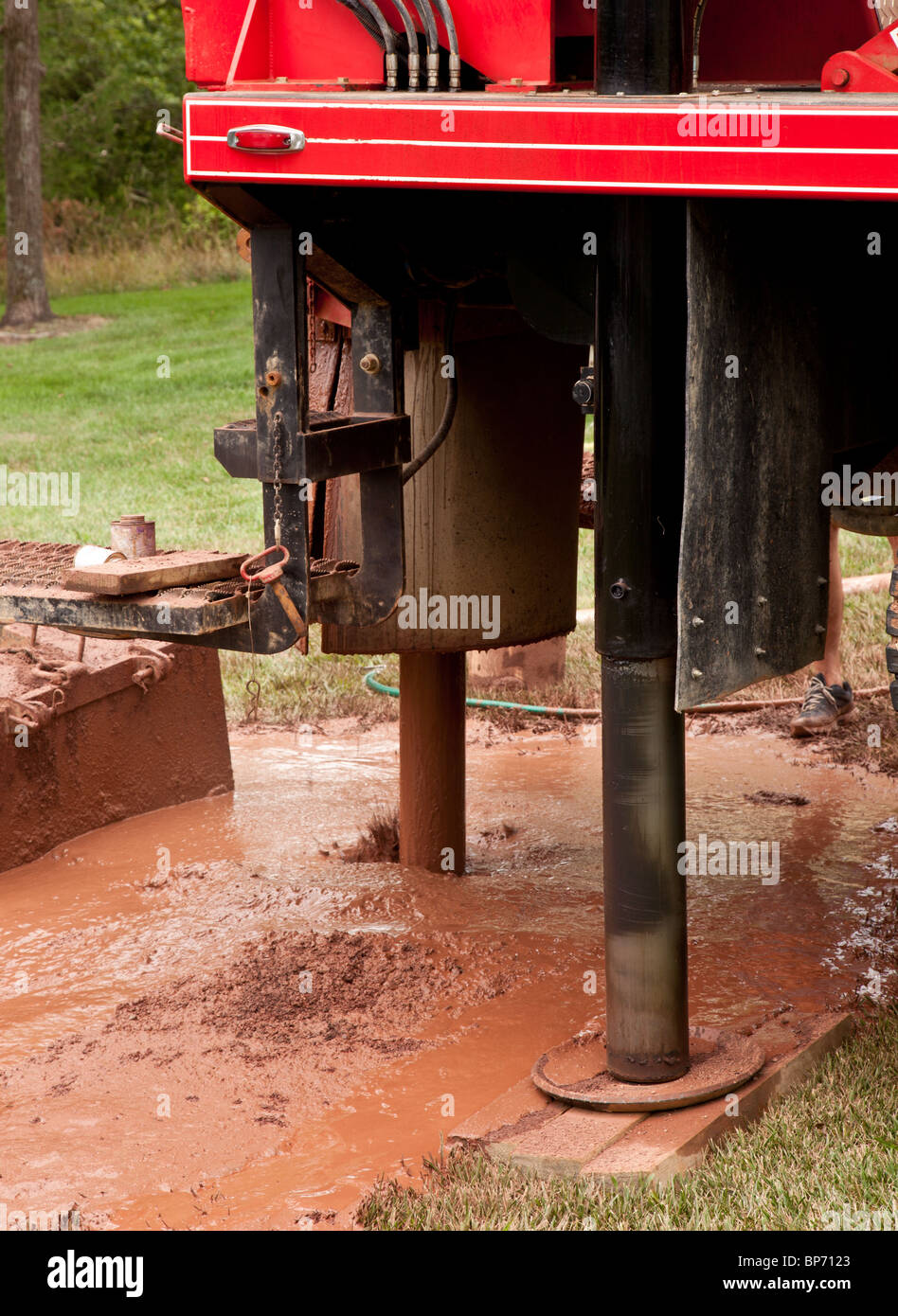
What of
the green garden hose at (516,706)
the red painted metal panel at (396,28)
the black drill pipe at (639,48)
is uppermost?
the red painted metal panel at (396,28)

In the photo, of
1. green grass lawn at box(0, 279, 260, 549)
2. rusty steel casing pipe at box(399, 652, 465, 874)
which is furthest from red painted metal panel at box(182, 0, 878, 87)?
green grass lawn at box(0, 279, 260, 549)

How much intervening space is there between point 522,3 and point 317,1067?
8.19ft

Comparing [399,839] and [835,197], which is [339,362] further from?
[835,197]

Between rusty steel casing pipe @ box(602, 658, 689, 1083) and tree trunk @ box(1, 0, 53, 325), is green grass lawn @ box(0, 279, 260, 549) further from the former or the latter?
rusty steel casing pipe @ box(602, 658, 689, 1083)

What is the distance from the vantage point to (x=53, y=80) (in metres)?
29.3

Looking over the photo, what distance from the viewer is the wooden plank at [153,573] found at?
360cm

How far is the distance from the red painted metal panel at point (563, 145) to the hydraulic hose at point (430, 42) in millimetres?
272

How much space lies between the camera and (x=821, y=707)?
676 centimetres

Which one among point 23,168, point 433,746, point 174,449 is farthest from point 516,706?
point 23,168

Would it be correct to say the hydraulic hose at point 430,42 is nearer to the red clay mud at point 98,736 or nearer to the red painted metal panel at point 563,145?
the red painted metal panel at point 563,145

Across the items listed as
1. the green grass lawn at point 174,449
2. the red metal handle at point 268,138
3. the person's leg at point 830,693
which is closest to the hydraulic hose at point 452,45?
the red metal handle at point 268,138

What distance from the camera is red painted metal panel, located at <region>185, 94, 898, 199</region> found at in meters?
2.85

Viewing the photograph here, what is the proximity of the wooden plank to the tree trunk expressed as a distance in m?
15.9
